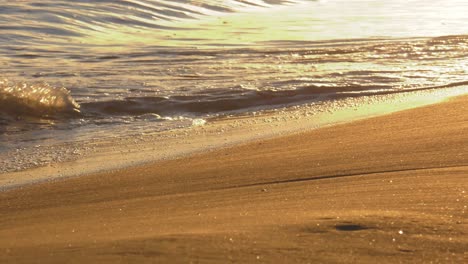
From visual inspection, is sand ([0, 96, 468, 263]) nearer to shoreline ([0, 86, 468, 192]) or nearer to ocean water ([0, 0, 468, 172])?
shoreline ([0, 86, 468, 192])

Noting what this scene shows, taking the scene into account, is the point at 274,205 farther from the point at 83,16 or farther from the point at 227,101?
the point at 83,16

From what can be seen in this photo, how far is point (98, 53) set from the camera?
444 inches

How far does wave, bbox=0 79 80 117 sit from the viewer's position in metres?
7.32

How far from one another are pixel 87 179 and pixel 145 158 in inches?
28.4

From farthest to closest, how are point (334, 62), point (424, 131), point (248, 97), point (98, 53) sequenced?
point (98, 53) → point (334, 62) → point (248, 97) → point (424, 131)

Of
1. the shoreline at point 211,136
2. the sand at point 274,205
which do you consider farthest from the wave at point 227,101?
the sand at point 274,205

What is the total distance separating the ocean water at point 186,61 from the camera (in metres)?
7.34

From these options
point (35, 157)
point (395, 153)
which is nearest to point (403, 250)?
point (395, 153)

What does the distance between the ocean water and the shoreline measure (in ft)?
1.00

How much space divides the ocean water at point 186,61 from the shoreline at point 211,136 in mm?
304

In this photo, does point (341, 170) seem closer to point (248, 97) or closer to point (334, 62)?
point (248, 97)

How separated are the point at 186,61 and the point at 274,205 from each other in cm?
714

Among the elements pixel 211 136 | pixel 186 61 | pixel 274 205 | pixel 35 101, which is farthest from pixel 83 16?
pixel 274 205

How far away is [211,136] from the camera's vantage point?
606 cm
